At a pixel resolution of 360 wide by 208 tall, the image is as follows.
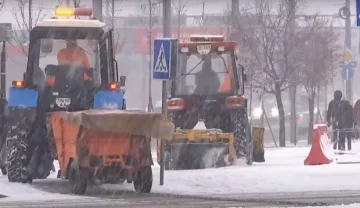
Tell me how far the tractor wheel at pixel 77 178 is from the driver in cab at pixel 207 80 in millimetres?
7293

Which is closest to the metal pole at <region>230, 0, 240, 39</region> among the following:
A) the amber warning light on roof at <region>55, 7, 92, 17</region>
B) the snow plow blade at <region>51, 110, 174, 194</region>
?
the amber warning light on roof at <region>55, 7, 92, 17</region>

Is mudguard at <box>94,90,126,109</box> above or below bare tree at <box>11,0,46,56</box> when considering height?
below

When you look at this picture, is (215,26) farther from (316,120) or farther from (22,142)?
(22,142)

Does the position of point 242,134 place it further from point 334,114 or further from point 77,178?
point 77,178

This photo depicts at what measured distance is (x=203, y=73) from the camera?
21453mm

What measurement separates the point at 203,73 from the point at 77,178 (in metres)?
7.75

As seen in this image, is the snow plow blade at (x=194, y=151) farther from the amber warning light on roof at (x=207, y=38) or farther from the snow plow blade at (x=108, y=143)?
the snow plow blade at (x=108, y=143)

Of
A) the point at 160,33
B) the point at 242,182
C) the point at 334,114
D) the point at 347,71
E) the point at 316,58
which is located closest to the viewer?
the point at 242,182

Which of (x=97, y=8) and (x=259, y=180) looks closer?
(x=259, y=180)

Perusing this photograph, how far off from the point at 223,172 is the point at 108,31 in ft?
12.2

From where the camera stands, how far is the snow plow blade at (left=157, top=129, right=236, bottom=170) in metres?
19.2

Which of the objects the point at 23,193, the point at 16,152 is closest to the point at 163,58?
the point at 16,152

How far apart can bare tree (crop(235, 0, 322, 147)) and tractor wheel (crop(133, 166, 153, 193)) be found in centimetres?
1830

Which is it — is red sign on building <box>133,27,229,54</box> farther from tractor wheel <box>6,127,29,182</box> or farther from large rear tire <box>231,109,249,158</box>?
tractor wheel <box>6,127,29,182</box>
